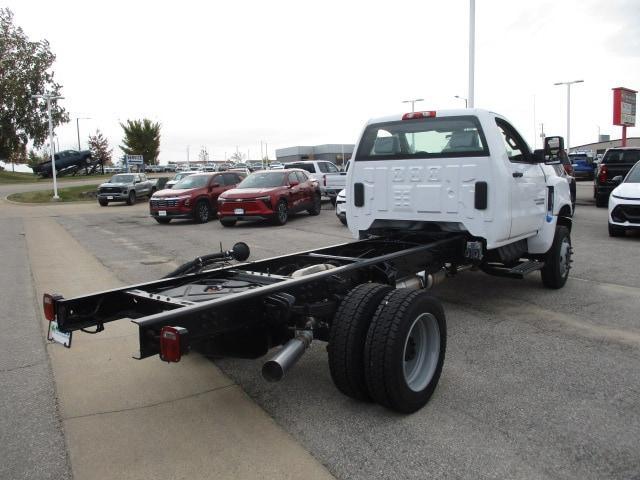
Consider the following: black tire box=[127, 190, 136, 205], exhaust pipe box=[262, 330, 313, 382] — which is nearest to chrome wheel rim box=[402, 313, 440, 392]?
exhaust pipe box=[262, 330, 313, 382]

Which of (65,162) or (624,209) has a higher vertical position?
(65,162)

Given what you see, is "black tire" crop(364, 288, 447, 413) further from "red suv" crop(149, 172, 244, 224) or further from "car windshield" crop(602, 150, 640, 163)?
"car windshield" crop(602, 150, 640, 163)

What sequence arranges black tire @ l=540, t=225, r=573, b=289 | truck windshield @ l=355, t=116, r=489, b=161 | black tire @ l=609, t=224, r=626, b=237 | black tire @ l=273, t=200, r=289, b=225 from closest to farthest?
truck windshield @ l=355, t=116, r=489, b=161
black tire @ l=540, t=225, r=573, b=289
black tire @ l=609, t=224, r=626, b=237
black tire @ l=273, t=200, r=289, b=225

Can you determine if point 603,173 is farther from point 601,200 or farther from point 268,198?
point 268,198

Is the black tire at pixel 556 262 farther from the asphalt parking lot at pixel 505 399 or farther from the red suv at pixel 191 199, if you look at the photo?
the red suv at pixel 191 199

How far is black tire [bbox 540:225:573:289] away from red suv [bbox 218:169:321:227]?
391 inches

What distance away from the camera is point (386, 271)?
4688mm

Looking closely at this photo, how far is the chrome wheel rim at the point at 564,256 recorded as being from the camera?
710 centimetres

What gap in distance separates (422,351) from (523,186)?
291 centimetres

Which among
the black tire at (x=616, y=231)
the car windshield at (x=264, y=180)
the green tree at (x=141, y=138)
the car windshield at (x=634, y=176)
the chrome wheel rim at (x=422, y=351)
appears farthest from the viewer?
Result: the green tree at (x=141, y=138)

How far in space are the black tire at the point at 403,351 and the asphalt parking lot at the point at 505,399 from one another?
0.55 ft

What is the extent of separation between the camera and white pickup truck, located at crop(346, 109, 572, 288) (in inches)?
220

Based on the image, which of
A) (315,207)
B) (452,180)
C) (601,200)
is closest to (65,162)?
(315,207)

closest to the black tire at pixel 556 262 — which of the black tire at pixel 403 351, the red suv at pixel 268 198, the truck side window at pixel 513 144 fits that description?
the truck side window at pixel 513 144
